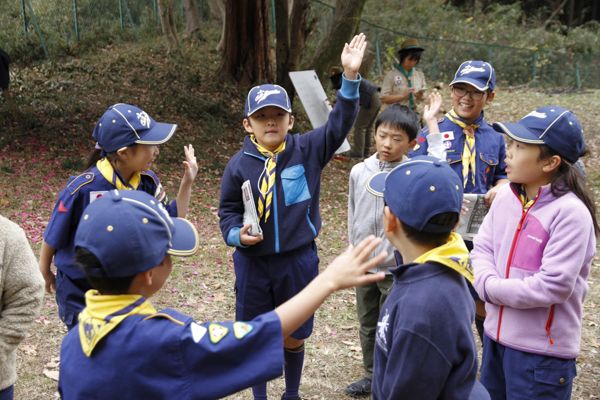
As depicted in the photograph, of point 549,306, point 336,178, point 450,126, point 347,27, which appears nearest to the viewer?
point 549,306

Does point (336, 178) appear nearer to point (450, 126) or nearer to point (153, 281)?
point (450, 126)

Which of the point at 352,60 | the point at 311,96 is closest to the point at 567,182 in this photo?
the point at 352,60

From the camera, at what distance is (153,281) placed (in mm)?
1674

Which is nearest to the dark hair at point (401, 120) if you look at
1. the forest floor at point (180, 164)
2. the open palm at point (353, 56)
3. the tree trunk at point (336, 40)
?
the open palm at point (353, 56)

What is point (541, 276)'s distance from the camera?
2.22 meters

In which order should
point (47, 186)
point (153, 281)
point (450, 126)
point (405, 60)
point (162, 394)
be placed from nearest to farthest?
point (162, 394) → point (153, 281) → point (450, 126) → point (47, 186) → point (405, 60)

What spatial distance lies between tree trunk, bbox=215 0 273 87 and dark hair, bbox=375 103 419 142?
897 cm

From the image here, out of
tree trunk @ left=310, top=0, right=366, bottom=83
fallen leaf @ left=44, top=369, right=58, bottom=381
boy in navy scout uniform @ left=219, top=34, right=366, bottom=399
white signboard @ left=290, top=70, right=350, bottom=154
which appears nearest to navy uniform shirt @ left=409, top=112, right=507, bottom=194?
boy in navy scout uniform @ left=219, top=34, right=366, bottom=399

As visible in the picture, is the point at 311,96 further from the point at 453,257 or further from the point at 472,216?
the point at 453,257

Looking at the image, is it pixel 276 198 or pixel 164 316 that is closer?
pixel 164 316

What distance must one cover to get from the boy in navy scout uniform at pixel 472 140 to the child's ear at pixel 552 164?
0.97 m

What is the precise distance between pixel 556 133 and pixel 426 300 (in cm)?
125

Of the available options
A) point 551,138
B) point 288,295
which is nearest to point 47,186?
point 288,295

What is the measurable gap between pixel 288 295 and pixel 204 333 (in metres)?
1.55
